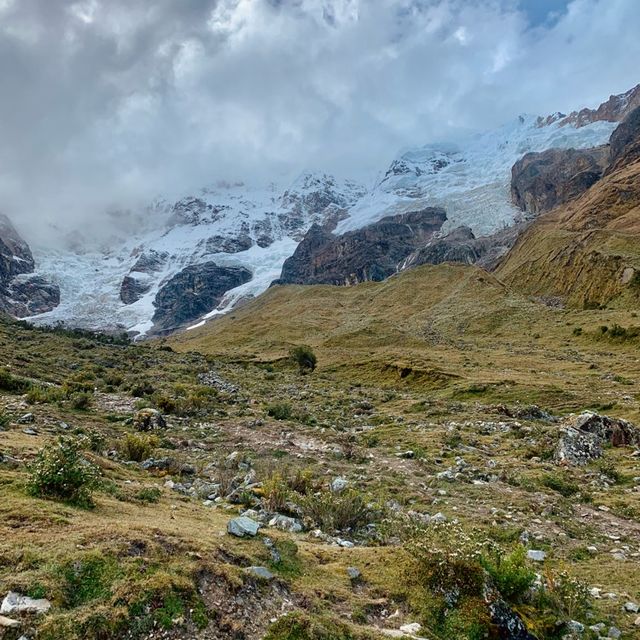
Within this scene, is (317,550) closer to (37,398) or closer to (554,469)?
(554,469)

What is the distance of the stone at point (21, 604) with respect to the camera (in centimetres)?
482

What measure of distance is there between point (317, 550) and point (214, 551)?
202cm

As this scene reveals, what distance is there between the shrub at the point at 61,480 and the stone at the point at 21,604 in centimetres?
281

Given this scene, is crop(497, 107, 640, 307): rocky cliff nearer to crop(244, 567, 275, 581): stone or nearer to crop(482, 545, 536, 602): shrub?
crop(482, 545, 536, 602): shrub

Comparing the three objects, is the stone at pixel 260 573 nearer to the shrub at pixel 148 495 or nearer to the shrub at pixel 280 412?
the shrub at pixel 148 495

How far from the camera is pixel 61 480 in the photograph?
791 cm

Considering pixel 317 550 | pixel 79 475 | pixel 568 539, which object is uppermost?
pixel 79 475

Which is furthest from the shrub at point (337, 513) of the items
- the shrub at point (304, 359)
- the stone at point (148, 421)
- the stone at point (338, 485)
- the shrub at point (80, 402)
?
the shrub at point (304, 359)

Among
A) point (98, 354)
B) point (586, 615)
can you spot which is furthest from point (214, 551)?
point (98, 354)

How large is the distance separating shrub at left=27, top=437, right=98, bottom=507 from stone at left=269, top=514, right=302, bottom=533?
3419 mm

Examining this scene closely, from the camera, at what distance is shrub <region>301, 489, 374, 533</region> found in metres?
9.93

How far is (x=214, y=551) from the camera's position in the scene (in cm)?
648

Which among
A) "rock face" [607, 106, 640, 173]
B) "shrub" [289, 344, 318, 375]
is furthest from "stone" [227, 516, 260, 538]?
"rock face" [607, 106, 640, 173]

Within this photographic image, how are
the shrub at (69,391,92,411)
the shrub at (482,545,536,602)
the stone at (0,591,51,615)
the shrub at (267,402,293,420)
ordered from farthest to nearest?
the shrub at (267,402,293,420)
the shrub at (69,391,92,411)
the shrub at (482,545,536,602)
the stone at (0,591,51,615)
